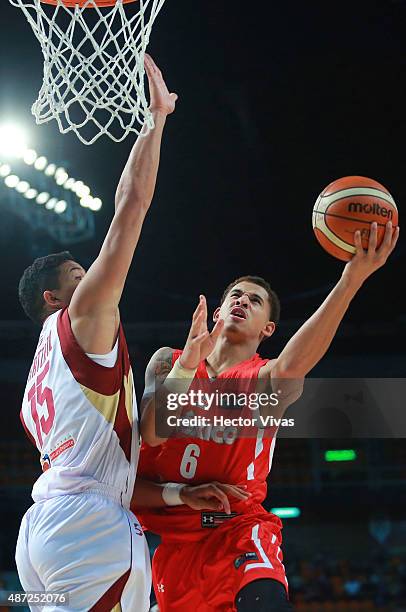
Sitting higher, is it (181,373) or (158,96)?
(158,96)

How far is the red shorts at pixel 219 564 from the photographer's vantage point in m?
3.13

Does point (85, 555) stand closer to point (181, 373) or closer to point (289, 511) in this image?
point (181, 373)

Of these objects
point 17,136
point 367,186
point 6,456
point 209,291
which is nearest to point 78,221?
point 17,136

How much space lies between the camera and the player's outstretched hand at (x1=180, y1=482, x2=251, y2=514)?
3154 millimetres

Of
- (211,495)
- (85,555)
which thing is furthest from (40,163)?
(85,555)

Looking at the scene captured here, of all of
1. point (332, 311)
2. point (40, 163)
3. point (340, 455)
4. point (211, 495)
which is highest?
point (40, 163)

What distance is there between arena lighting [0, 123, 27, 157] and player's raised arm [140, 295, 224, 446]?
634cm

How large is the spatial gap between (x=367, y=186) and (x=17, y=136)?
6.77 metres

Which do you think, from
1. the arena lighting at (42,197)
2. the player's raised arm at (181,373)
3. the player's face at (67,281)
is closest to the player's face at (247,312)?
the player's raised arm at (181,373)

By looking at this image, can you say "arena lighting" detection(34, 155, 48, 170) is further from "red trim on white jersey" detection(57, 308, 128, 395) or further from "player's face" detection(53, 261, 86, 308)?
"red trim on white jersey" detection(57, 308, 128, 395)

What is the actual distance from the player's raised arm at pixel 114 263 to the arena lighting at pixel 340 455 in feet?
33.4

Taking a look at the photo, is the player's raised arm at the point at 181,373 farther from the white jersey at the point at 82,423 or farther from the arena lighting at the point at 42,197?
the arena lighting at the point at 42,197

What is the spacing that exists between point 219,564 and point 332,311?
108 centimetres

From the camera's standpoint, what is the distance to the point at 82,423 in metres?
2.74
